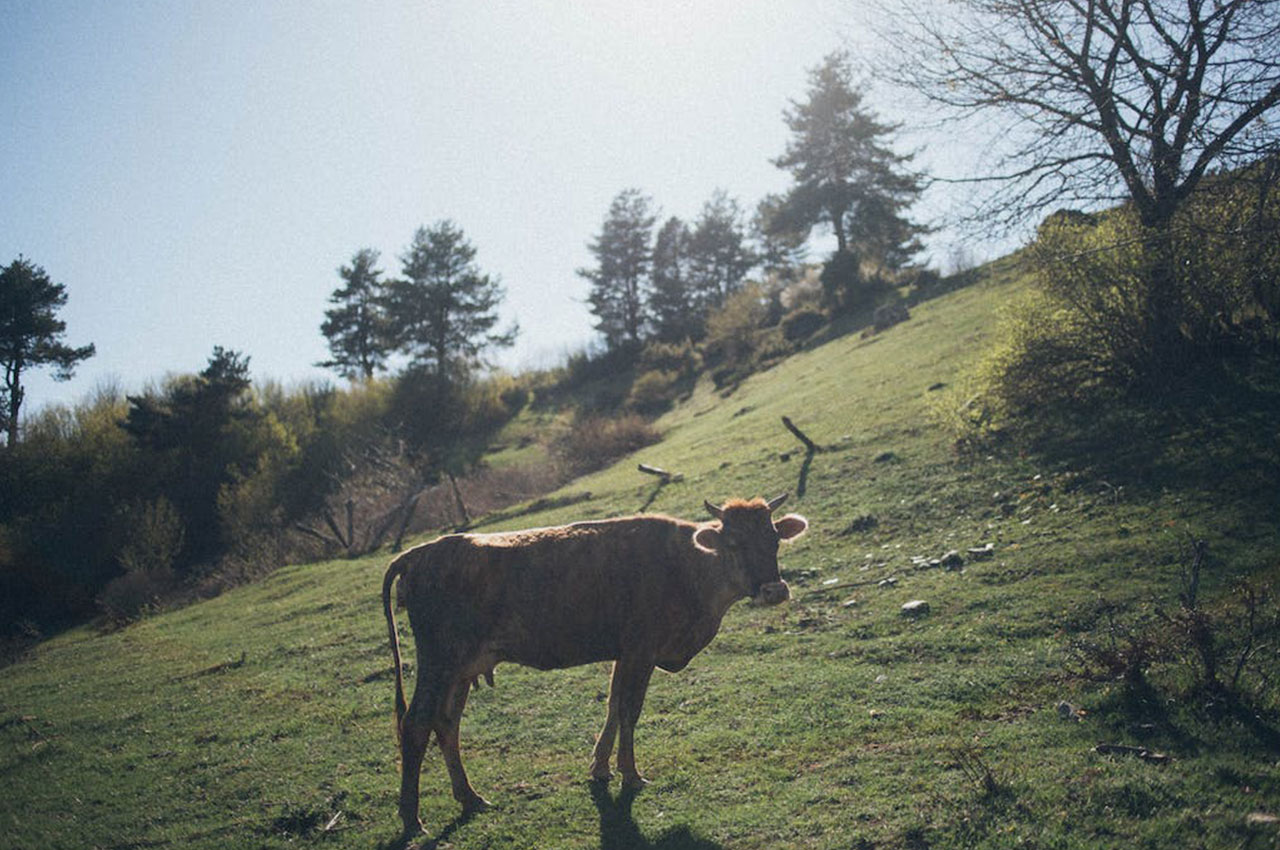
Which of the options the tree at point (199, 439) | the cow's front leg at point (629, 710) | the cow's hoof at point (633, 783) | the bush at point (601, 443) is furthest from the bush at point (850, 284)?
the cow's hoof at point (633, 783)

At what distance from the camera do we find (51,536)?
127 ft

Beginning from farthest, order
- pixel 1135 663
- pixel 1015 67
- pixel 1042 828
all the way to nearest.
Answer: pixel 1015 67
pixel 1135 663
pixel 1042 828

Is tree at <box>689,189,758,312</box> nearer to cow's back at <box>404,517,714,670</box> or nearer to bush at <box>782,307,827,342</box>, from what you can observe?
bush at <box>782,307,827,342</box>

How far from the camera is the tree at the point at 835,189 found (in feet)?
178

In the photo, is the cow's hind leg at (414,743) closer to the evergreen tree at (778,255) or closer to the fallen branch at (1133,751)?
the fallen branch at (1133,751)

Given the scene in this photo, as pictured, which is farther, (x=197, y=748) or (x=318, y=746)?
(x=197, y=748)

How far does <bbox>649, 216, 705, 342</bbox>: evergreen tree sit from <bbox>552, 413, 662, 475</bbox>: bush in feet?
102

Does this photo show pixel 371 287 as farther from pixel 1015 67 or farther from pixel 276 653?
pixel 1015 67

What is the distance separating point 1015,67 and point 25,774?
65.7 feet

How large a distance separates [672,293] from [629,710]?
6367 centimetres

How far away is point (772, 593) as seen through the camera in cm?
762

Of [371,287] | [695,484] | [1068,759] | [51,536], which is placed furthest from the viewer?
[371,287]

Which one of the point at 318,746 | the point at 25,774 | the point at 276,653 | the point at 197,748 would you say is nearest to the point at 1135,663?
the point at 318,746

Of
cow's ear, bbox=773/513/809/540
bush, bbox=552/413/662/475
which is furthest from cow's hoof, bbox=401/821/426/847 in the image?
bush, bbox=552/413/662/475
